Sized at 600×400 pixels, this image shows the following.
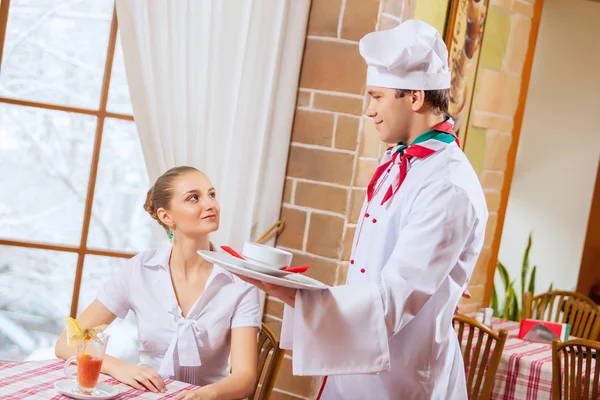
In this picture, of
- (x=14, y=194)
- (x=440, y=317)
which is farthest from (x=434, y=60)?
(x=14, y=194)

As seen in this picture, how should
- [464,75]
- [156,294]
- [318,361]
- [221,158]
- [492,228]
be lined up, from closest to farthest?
[318,361] → [156,294] → [221,158] → [464,75] → [492,228]

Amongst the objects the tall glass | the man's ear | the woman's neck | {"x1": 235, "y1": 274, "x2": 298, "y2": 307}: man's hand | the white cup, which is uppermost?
the man's ear

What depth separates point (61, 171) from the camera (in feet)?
10.5

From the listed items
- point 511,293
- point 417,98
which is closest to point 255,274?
point 417,98

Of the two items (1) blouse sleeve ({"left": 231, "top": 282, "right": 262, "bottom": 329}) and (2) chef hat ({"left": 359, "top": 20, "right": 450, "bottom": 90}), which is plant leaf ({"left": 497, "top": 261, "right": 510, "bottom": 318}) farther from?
(2) chef hat ({"left": 359, "top": 20, "right": 450, "bottom": 90})

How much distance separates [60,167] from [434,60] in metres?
1.72

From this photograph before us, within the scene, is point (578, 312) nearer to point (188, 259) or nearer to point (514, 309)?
point (514, 309)

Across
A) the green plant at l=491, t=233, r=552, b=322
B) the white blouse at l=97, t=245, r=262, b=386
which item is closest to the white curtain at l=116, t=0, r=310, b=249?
the white blouse at l=97, t=245, r=262, b=386

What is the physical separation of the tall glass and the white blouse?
0.46 metres

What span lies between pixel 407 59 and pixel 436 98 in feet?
0.38

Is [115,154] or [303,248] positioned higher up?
[115,154]

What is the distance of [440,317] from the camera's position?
1905mm

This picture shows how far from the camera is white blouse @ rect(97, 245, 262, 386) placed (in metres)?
2.35

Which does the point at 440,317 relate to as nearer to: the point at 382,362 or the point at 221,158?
the point at 382,362
